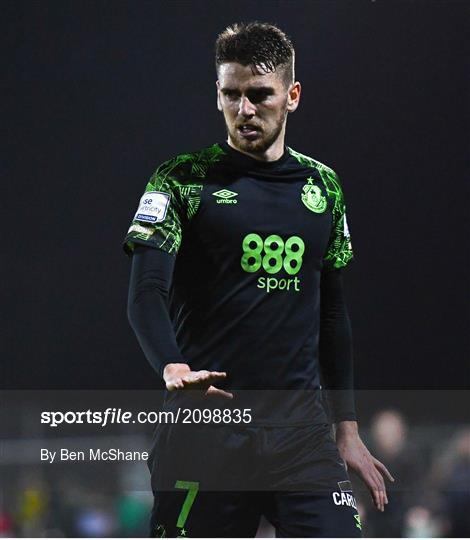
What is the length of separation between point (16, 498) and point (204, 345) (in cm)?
374

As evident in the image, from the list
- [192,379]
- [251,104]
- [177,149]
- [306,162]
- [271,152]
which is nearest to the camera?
[192,379]

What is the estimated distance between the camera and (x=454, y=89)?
231 inches

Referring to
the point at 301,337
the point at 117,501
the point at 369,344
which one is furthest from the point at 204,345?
the point at 117,501

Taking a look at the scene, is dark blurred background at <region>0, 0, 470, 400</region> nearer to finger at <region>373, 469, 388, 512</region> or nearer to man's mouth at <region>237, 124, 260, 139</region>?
man's mouth at <region>237, 124, 260, 139</region>

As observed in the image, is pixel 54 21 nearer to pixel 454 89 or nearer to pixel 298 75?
pixel 298 75

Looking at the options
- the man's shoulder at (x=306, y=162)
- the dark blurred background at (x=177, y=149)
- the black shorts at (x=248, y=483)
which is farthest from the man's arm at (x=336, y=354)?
the dark blurred background at (x=177, y=149)

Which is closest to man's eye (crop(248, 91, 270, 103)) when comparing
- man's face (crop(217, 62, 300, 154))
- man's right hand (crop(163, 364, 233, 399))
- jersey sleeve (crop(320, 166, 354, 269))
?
Result: man's face (crop(217, 62, 300, 154))

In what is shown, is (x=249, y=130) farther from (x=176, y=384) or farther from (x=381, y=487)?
(x=381, y=487)

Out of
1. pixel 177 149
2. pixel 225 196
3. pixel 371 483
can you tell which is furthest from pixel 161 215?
pixel 177 149

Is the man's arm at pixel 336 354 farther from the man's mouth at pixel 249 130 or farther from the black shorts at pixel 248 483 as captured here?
the man's mouth at pixel 249 130

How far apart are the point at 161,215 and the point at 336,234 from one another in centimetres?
69

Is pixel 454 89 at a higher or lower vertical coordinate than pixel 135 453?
higher

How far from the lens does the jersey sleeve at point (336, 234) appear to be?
11.8 feet

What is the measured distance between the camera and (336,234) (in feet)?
11.9
